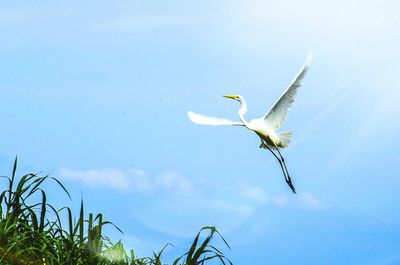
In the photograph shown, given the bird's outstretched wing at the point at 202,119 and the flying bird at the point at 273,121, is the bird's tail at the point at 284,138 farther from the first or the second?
the bird's outstretched wing at the point at 202,119

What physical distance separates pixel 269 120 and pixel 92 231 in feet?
11.6

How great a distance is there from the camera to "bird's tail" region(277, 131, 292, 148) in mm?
7995

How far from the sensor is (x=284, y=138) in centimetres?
805

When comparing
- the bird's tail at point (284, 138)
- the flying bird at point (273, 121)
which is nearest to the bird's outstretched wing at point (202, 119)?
the flying bird at point (273, 121)

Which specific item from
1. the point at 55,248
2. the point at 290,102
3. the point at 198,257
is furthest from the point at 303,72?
the point at 55,248

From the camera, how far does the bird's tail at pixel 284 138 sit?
26.2 feet

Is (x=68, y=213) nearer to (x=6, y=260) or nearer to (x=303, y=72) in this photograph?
(x=6, y=260)

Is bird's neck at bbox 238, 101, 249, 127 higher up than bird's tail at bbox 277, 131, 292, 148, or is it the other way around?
bird's neck at bbox 238, 101, 249, 127

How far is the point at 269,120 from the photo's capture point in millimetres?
7879

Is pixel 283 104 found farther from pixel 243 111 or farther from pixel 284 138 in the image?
pixel 243 111

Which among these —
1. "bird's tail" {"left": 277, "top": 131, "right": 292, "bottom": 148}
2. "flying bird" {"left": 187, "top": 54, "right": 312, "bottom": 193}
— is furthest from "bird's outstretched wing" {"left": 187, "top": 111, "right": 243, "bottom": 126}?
"bird's tail" {"left": 277, "top": 131, "right": 292, "bottom": 148}

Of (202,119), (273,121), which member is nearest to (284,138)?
(273,121)

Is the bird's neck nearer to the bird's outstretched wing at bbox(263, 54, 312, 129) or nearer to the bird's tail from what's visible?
the bird's outstretched wing at bbox(263, 54, 312, 129)

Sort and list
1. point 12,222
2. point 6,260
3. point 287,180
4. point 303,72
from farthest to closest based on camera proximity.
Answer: point 287,180 → point 303,72 → point 12,222 → point 6,260
